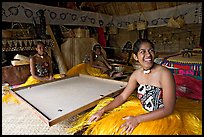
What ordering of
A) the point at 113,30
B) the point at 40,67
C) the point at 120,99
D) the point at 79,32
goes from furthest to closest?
the point at 113,30
the point at 79,32
the point at 40,67
the point at 120,99

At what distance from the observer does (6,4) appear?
329 cm

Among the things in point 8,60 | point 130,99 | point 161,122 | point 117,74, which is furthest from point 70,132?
point 8,60

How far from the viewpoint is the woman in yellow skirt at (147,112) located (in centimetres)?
117

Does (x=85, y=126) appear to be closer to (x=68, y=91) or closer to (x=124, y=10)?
(x=68, y=91)

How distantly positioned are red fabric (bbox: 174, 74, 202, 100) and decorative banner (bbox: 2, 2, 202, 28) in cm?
241

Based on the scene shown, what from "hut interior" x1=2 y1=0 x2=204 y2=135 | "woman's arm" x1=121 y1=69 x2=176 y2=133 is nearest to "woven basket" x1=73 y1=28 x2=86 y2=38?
"hut interior" x1=2 y1=0 x2=204 y2=135

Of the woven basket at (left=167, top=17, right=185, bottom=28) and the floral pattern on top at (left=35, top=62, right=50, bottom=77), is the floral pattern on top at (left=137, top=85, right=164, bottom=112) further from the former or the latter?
the woven basket at (left=167, top=17, right=185, bottom=28)

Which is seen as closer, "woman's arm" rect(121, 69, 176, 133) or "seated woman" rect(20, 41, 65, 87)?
"woman's arm" rect(121, 69, 176, 133)

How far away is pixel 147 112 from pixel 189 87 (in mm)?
1264

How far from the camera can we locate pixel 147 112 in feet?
4.34

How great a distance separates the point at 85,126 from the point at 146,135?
1.66 feet

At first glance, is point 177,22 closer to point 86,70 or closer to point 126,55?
point 126,55

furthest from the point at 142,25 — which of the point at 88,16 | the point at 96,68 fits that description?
the point at 96,68

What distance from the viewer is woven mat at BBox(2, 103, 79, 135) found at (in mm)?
1627
